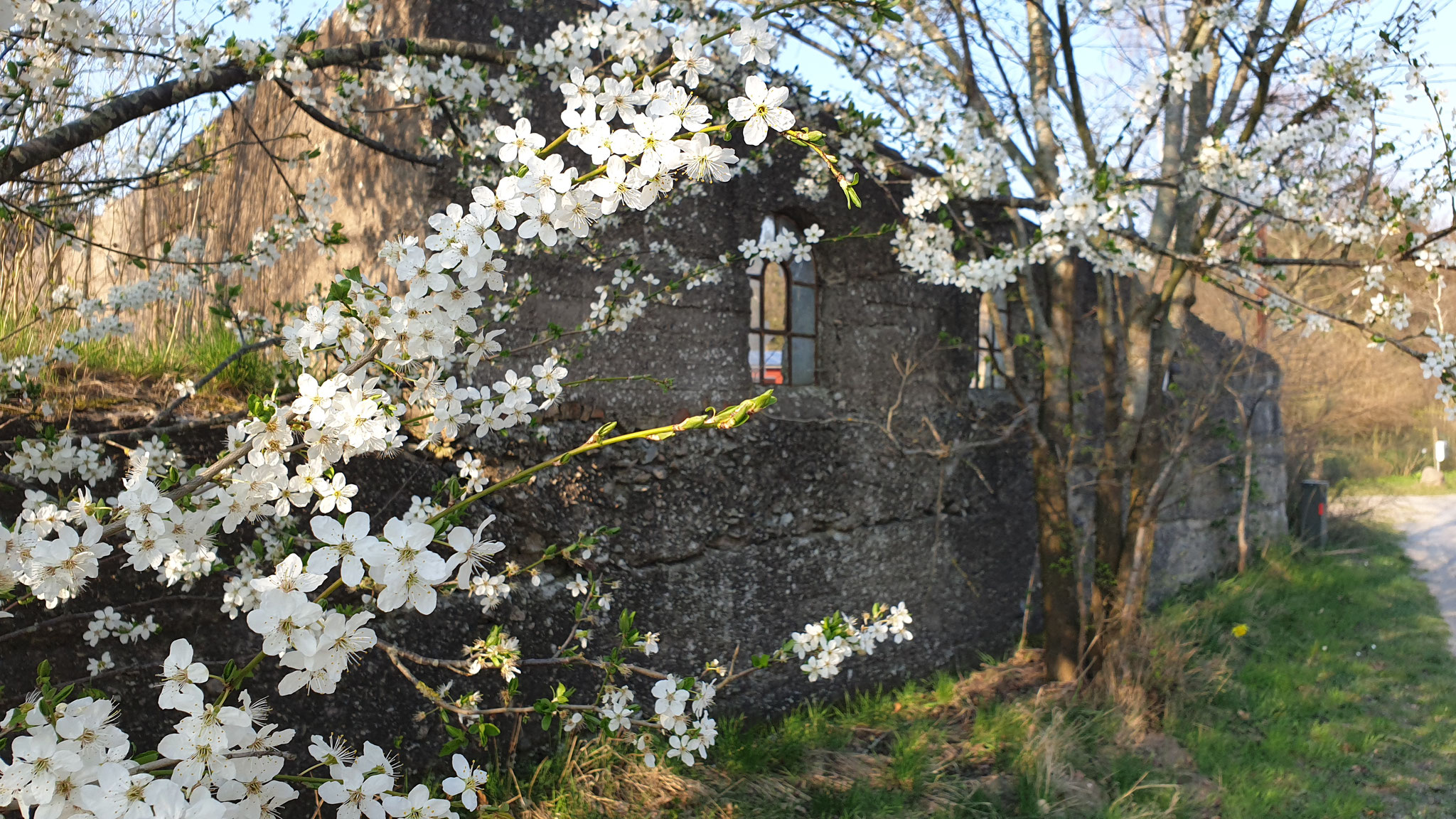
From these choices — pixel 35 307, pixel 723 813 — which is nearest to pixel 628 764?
pixel 723 813

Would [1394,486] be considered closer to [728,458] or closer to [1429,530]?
[1429,530]

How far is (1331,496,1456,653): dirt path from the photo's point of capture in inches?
260

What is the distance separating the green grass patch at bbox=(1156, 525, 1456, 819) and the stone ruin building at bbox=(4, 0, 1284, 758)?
43.7 inches

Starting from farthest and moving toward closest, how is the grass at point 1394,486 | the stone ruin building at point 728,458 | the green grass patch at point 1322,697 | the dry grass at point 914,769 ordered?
the grass at point 1394,486 < the green grass patch at point 1322,697 < the stone ruin building at point 728,458 < the dry grass at point 914,769

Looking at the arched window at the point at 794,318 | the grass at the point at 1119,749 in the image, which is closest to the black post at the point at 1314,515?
the grass at the point at 1119,749

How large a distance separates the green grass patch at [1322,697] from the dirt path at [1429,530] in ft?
1.19

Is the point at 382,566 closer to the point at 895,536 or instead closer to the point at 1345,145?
the point at 895,536

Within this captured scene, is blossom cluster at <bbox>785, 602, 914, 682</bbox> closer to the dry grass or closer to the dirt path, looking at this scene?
the dry grass

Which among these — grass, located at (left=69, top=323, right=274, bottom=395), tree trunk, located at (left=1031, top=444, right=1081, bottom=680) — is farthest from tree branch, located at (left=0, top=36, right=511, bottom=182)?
tree trunk, located at (left=1031, top=444, right=1081, bottom=680)

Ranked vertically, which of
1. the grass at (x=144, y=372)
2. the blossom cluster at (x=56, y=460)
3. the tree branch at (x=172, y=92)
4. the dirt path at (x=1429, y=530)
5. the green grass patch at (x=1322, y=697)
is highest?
the tree branch at (x=172, y=92)

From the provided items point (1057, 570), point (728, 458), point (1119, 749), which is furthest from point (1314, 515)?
point (728, 458)

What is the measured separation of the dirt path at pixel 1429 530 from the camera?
21.7 feet

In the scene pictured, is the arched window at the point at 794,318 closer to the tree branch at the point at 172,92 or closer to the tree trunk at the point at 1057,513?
the tree trunk at the point at 1057,513

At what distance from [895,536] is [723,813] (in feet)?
5.35
